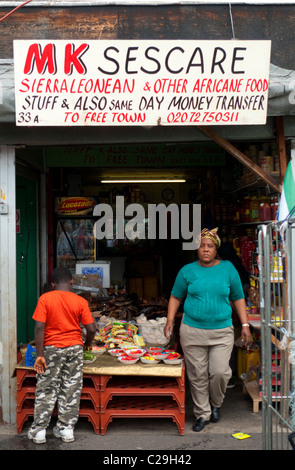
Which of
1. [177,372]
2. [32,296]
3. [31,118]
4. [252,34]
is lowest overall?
[177,372]

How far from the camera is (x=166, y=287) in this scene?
13273mm

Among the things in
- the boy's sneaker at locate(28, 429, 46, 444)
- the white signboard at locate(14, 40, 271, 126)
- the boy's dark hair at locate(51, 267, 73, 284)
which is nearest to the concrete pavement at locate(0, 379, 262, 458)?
the boy's sneaker at locate(28, 429, 46, 444)

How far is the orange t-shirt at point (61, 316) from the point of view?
5.02m

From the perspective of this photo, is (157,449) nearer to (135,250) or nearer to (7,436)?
(7,436)

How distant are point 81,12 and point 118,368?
4.05m

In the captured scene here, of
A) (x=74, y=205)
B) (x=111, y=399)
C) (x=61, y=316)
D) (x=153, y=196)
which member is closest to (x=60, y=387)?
(x=111, y=399)

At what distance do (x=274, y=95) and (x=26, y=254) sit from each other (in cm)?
460

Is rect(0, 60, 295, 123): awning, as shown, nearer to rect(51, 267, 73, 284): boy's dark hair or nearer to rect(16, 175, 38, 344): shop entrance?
rect(51, 267, 73, 284): boy's dark hair

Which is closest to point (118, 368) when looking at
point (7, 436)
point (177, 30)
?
point (7, 436)

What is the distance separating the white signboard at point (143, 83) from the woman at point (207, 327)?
1.35 m

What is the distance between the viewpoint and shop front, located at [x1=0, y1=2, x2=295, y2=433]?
5094 mm

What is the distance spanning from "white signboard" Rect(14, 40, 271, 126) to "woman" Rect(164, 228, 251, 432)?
1.35m

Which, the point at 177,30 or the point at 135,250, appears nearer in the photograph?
the point at 177,30

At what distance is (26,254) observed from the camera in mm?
8109
